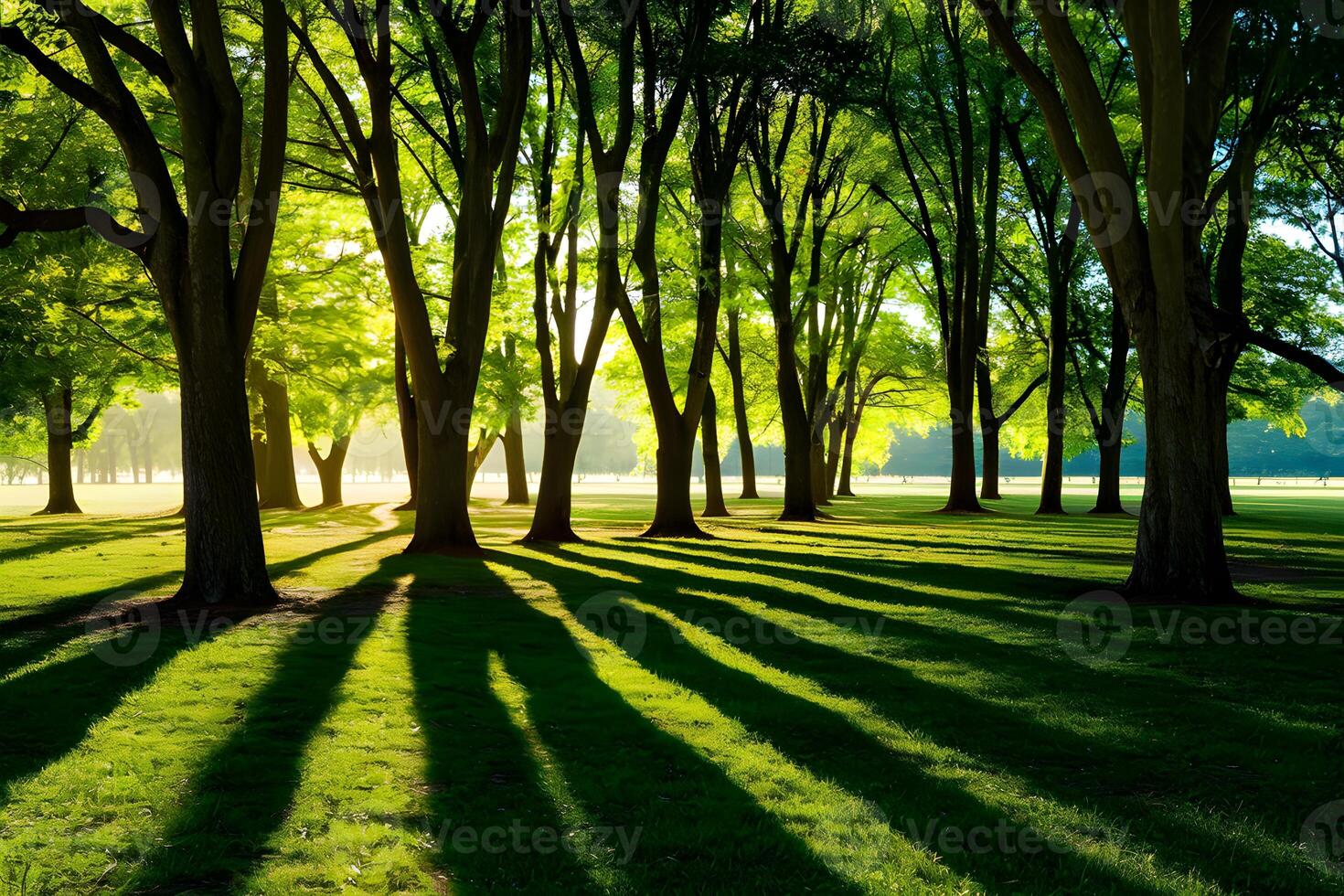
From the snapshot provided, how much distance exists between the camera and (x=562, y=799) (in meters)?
4.66

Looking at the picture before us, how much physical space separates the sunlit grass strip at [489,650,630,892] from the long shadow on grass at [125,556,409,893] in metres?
1.26

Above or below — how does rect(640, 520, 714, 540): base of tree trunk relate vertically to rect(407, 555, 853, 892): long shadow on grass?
above

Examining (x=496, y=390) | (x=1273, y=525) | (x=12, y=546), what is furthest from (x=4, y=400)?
(x=1273, y=525)

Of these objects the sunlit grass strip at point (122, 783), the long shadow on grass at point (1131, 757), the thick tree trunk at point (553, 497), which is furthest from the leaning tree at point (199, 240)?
the thick tree trunk at point (553, 497)

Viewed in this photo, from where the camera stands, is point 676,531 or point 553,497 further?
point 676,531

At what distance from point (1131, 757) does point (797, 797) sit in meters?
2.12

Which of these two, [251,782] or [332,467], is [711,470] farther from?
[251,782]

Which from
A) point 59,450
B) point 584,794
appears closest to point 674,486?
point 584,794

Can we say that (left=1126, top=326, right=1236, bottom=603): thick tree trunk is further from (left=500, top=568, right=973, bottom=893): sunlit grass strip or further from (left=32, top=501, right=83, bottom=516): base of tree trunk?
(left=32, top=501, right=83, bottom=516): base of tree trunk

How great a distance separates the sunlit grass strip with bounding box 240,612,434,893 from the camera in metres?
3.77

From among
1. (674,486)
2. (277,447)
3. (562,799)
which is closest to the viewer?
(562,799)

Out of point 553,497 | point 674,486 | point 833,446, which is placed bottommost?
point 553,497

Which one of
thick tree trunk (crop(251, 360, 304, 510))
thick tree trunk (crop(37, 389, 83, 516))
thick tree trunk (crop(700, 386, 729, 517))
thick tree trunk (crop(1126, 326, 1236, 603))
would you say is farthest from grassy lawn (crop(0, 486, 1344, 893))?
thick tree trunk (crop(37, 389, 83, 516))

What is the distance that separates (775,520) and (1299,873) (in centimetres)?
2278
